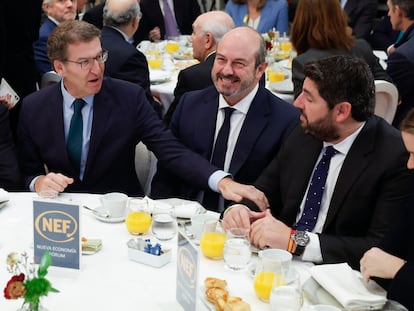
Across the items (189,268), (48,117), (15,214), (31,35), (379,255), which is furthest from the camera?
(31,35)

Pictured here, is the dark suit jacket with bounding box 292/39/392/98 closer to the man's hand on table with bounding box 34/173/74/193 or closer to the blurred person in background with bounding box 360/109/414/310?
the man's hand on table with bounding box 34/173/74/193

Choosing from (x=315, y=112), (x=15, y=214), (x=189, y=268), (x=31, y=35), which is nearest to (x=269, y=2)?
(x=31, y=35)

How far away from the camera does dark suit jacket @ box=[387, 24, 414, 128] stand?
4754 mm

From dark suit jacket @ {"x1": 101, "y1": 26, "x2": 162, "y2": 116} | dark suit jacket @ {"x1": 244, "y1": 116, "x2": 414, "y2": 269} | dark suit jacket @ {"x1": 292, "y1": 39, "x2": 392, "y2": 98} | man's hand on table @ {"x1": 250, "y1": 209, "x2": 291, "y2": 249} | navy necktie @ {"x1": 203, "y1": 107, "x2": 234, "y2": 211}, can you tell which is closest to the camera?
Answer: man's hand on table @ {"x1": 250, "y1": 209, "x2": 291, "y2": 249}

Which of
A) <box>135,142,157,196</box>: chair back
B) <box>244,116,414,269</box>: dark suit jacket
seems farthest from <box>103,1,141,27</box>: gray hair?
<box>244,116,414,269</box>: dark suit jacket

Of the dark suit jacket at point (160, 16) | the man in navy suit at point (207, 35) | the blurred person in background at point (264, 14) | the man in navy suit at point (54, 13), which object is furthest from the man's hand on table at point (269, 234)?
the dark suit jacket at point (160, 16)

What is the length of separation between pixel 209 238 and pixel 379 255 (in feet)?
1.87

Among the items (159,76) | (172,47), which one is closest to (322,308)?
(159,76)

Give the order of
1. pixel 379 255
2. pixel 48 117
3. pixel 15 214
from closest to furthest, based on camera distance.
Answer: pixel 379 255 → pixel 15 214 → pixel 48 117

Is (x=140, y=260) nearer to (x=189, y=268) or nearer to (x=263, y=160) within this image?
(x=189, y=268)

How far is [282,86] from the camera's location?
16.0 feet

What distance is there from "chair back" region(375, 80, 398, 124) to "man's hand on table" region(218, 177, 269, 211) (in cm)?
166

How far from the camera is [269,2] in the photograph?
6.84m

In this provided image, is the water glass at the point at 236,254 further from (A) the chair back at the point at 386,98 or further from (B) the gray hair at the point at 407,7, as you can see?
(B) the gray hair at the point at 407,7
